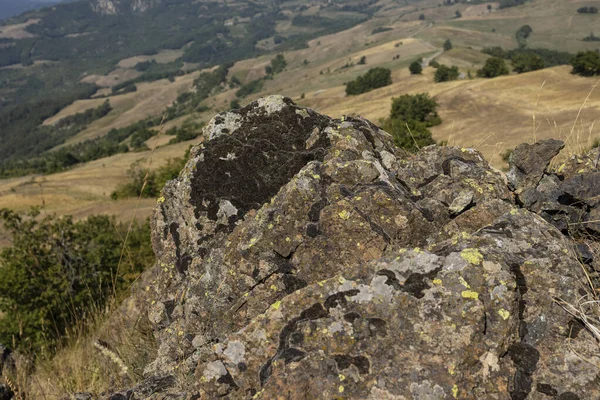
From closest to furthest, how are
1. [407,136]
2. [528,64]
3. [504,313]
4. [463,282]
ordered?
[504,313] → [463,282] → [407,136] → [528,64]

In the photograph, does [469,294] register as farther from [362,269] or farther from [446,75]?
[446,75]

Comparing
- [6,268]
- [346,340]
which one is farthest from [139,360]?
[6,268]

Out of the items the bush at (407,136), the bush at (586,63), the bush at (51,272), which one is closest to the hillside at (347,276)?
the bush at (407,136)

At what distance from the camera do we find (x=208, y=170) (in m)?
7.20

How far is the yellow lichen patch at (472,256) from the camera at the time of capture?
388cm

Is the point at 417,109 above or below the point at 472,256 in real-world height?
below

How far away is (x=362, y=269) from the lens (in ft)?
13.5

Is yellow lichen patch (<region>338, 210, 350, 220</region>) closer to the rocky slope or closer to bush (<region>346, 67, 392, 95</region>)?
the rocky slope

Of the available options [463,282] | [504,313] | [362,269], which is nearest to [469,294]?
[463,282]

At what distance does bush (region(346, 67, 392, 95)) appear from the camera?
113 m

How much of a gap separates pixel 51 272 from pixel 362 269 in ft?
46.9

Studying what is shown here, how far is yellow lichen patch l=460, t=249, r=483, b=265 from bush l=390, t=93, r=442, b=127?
162ft

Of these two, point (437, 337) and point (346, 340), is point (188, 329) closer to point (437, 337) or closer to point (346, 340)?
point (346, 340)

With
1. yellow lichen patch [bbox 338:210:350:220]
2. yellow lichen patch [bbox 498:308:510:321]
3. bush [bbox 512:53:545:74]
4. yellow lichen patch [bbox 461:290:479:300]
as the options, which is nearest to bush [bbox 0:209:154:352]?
yellow lichen patch [bbox 338:210:350:220]
